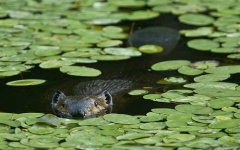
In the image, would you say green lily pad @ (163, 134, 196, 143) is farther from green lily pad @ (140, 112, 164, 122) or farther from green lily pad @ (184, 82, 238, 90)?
green lily pad @ (184, 82, 238, 90)

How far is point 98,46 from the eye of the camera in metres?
8.35

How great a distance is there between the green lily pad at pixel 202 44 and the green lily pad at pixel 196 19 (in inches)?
25.4

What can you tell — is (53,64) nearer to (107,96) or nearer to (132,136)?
(107,96)

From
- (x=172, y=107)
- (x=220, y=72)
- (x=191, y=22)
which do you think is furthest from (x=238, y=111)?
(x=191, y=22)

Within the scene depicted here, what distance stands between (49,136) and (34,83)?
1387 millimetres

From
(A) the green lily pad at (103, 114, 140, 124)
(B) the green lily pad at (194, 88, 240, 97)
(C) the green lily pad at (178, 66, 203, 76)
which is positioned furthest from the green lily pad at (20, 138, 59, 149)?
(C) the green lily pad at (178, 66, 203, 76)

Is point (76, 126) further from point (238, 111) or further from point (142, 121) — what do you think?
point (238, 111)

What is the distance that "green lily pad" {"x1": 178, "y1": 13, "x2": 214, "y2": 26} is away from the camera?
30.0 feet

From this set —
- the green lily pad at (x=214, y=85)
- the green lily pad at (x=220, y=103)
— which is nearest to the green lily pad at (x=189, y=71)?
the green lily pad at (x=214, y=85)

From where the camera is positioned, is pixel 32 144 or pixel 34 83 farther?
pixel 34 83

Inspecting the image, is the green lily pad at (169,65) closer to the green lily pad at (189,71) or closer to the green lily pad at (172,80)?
the green lily pad at (189,71)

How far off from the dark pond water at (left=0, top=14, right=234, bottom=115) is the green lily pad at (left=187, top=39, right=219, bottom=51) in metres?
0.06

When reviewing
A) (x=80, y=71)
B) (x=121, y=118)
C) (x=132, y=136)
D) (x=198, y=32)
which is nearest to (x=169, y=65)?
(x=80, y=71)

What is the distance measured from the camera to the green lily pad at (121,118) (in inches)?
249
